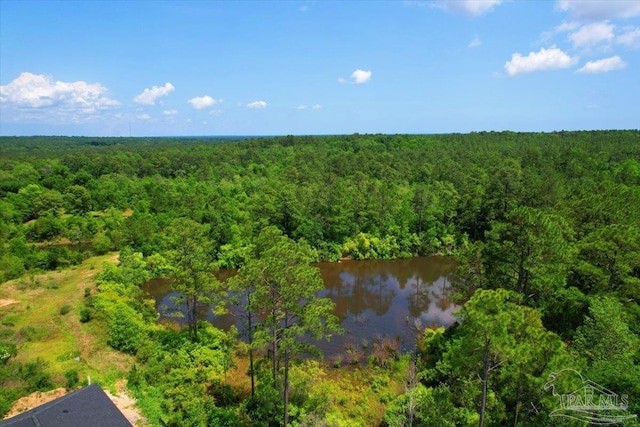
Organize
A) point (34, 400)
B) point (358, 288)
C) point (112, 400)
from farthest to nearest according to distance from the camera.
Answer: point (358, 288)
point (34, 400)
point (112, 400)

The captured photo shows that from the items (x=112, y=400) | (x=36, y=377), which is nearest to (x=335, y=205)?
(x=112, y=400)

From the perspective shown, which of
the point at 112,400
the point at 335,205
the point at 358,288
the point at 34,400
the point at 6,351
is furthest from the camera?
the point at 335,205

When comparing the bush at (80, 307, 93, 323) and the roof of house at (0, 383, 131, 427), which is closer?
the roof of house at (0, 383, 131, 427)

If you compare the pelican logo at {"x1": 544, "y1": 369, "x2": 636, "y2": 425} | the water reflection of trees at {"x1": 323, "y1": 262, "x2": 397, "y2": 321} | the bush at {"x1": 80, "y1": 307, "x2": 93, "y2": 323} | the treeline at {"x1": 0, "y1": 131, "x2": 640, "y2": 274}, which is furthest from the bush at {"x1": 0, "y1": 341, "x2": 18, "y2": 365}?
the pelican logo at {"x1": 544, "y1": 369, "x2": 636, "y2": 425}

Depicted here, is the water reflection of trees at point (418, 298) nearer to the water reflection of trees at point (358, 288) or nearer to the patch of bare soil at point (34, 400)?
the water reflection of trees at point (358, 288)

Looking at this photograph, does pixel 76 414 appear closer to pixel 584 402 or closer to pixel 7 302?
pixel 584 402

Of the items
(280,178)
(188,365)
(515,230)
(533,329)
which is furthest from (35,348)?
(280,178)

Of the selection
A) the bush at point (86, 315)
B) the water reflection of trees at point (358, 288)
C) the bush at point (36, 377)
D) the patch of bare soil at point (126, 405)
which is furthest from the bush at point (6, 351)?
the water reflection of trees at point (358, 288)

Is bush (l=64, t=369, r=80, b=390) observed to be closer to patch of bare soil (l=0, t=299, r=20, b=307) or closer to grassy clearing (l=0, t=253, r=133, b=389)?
grassy clearing (l=0, t=253, r=133, b=389)
